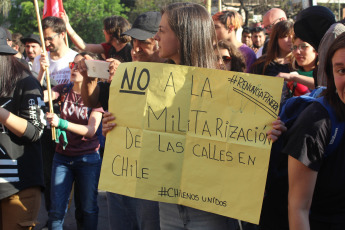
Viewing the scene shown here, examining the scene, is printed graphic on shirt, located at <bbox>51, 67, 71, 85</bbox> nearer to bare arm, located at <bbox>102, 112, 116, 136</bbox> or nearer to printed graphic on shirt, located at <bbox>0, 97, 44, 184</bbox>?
printed graphic on shirt, located at <bbox>0, 97, 44, 184</bbox>

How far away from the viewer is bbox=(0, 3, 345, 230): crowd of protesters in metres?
1.87

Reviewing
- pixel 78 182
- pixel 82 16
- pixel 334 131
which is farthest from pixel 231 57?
pixel 82 16

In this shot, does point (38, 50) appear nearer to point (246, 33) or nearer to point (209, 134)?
point (246, 33)

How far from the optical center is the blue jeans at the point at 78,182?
4.03 m

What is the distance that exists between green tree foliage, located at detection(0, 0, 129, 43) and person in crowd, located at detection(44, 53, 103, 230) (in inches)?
1166

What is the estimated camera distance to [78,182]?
414 centimetres

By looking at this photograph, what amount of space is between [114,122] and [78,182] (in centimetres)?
185

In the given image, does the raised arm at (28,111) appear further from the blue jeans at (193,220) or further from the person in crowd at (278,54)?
the person in crowd at (278,54)

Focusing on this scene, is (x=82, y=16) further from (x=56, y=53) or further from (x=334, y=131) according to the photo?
(x=334, y=131)

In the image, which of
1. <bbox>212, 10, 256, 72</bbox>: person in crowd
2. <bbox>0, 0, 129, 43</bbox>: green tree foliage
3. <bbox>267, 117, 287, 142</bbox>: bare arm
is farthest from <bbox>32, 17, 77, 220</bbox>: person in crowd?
<bbox>0, 0, 129, 43</bbox>: green tree foliage

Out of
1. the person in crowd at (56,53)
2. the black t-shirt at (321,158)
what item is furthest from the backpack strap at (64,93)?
the black t-shirt at (321,158)

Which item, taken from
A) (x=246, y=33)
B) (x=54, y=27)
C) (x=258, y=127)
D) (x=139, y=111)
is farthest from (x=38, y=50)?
(x=258, y=127)

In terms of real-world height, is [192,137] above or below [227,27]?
below

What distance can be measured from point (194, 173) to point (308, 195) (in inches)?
23.4
